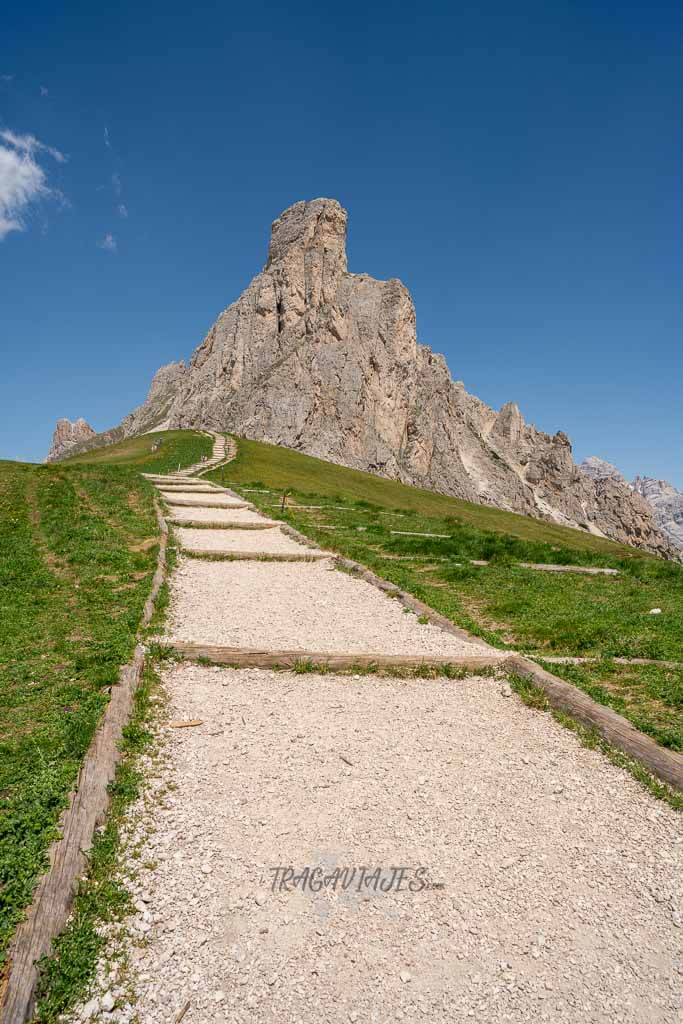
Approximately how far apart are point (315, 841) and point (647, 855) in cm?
368

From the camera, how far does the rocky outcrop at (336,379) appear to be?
12406 centimetres

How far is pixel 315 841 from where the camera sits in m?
5.56

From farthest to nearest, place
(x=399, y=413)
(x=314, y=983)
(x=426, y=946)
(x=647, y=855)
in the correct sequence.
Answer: (x=399, y=413)
(x=647, y=855)
(x=426, y=946)
(x=314, y=983)

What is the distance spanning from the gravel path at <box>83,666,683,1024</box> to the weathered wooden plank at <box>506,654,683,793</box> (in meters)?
0.41

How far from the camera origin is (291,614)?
12.7 m

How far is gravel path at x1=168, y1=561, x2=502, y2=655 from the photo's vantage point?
35.7 ft

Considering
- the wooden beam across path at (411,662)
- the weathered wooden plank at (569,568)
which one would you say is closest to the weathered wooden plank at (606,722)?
the wooden beam across path at (411,662)

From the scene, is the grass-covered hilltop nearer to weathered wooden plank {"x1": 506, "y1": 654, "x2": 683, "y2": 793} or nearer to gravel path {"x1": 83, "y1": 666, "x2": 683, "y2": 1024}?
weathered wooden plank {"x1": 506, "y1": 654, "x2": 683, "y2": 793}

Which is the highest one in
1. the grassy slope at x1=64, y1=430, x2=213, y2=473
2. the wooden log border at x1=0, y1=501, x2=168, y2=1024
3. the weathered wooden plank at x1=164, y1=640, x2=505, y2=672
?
the grassy slope at x1=64, y1=430, x2=213, y2=473

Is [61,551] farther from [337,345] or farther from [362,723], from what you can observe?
[337,345]

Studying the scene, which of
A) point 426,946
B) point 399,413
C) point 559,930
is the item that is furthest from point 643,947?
point 399,413

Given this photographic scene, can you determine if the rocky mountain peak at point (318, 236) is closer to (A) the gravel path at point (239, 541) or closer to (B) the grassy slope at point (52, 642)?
(A) the gravel path at point (239, 541)

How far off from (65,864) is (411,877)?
10.8 feet

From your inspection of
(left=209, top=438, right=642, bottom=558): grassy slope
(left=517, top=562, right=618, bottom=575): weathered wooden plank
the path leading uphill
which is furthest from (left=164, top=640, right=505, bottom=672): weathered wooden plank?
(left=209, top=438, right=642, bottom=558): grassy slope
